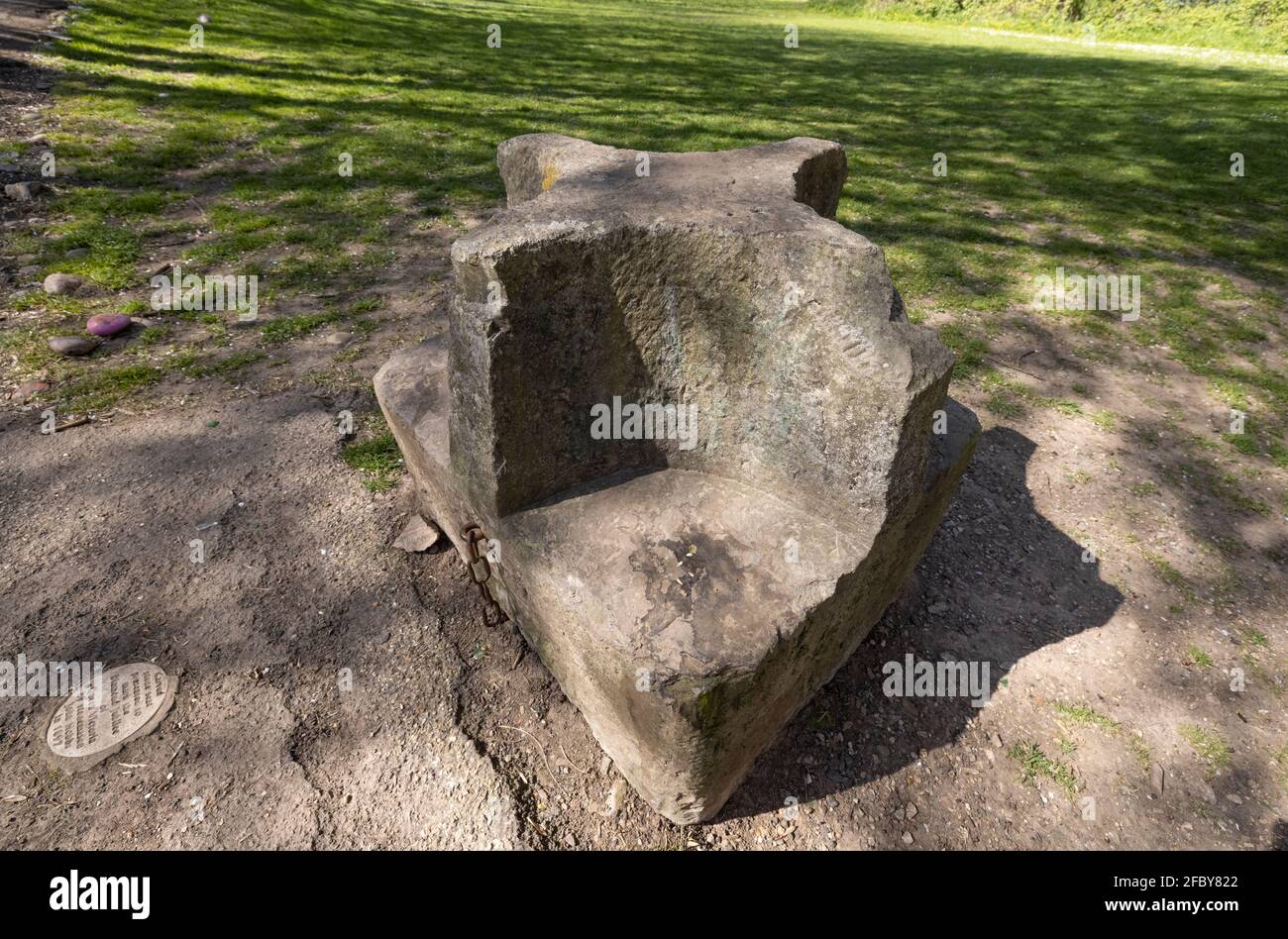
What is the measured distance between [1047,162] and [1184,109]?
4.85 m

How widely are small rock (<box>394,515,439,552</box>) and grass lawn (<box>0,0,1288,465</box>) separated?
7.84 feet

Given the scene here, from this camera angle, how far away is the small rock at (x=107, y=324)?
522cm

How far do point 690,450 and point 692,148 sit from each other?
8.47m

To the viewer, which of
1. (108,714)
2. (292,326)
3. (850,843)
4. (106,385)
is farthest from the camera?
(292,326)

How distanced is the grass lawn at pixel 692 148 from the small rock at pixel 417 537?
7.84ft

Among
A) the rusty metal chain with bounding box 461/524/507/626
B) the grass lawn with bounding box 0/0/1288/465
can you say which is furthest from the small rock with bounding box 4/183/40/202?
the rusty metal chain with bounding box 461/524/507/626

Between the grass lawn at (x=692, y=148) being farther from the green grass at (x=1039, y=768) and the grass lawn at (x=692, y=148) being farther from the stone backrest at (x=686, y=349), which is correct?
the stone backrest at (x=686, y=349)

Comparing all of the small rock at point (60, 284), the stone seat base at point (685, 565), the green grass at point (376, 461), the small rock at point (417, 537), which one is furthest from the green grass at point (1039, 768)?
the small rock at point (60, 284)

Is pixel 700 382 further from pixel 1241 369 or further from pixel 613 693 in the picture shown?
pixel 1241 369

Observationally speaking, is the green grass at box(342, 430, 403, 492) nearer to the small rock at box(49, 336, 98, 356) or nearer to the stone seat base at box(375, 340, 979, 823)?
the stone seat base at box(375, 340, 979, 823)

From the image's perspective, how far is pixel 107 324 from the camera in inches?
206

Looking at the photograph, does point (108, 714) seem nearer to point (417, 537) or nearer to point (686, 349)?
point (417, 537)

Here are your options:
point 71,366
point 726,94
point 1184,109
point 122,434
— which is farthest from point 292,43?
point 1184,109

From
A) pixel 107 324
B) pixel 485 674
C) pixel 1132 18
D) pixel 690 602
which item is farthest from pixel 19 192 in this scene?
pixel 1132 18
